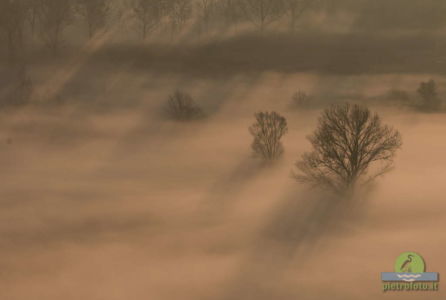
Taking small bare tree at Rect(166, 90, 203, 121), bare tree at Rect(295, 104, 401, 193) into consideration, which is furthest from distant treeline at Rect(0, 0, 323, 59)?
bare tree at Rect(295, 104, 401, 193)

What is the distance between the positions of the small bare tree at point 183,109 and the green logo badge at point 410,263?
30506 mm

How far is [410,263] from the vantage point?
20.5 m

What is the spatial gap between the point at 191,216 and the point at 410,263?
433 inches

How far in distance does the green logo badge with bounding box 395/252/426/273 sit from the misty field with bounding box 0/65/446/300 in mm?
435

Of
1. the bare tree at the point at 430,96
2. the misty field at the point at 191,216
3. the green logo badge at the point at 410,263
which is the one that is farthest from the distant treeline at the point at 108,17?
the green logo badge at the point at 410,263

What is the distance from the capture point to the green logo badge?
65.0 ft

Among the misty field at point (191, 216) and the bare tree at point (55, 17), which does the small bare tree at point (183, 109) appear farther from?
the bare tree at point (55, 17)

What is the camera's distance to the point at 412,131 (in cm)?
4372

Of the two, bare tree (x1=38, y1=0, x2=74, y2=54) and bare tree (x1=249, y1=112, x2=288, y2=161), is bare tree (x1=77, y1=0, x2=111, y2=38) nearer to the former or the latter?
bare tree (x1=38, y1=0, x2=74, y2=54)

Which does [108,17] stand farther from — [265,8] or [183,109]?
[183,109]

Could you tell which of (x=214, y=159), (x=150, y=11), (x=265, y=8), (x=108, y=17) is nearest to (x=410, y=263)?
(x=214, y=159)

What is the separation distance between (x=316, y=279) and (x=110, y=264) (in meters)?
8.38

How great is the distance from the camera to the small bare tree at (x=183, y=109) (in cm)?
4903

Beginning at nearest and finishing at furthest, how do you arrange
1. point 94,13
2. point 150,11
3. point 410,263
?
point 410,263
point 94,13
point 150,11
